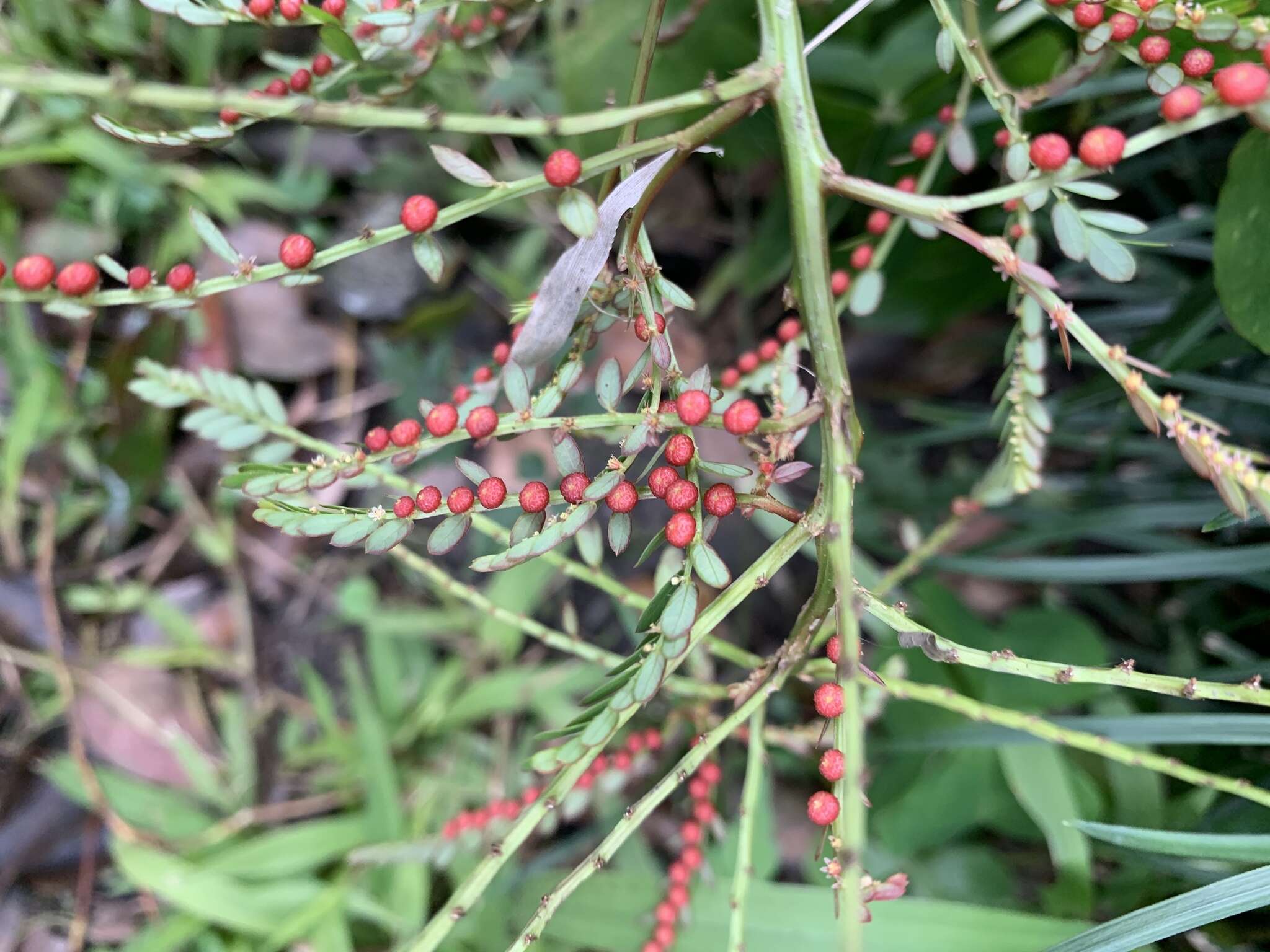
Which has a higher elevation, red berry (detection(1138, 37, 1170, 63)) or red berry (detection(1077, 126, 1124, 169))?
red berry (detection(1138, 37, 1170, 63))

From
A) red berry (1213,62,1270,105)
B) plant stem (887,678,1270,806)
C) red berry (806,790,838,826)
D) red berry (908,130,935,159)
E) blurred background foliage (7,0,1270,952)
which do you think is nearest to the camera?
red berry (1213,62,1270,105)

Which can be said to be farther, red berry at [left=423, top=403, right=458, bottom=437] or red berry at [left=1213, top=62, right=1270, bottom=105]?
red berry at [left=423, top=403, right=458, bottom=437]

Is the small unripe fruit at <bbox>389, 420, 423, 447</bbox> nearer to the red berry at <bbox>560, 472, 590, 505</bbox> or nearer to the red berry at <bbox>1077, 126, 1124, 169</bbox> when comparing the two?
the red berry at <bbox>560, 472, 590, 505</bbox>

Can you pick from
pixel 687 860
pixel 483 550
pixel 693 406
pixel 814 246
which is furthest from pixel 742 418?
pixel 483 550

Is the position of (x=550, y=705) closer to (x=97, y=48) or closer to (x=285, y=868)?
(x=285, y=868)

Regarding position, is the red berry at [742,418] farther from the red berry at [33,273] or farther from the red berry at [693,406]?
the red berry at [33,273]

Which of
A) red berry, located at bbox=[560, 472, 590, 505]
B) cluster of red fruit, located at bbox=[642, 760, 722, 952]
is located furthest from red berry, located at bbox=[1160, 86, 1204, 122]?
cluster of red fruit, located at bbox=[642, 760, 722, 952]

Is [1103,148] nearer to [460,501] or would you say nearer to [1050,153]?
[1050,153]

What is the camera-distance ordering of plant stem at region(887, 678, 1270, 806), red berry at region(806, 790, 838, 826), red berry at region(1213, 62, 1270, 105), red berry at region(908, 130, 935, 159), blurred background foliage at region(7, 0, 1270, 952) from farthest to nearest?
blurred background foliage at region(7, 0, 1270, 952)
red berry at region(908, 130, 935, 159)
plant stem at region(887, 678, 1270, 806)
red berry at region(806, 790, 838, 826)
red berry at region(1213, 62, 1270, 105)
